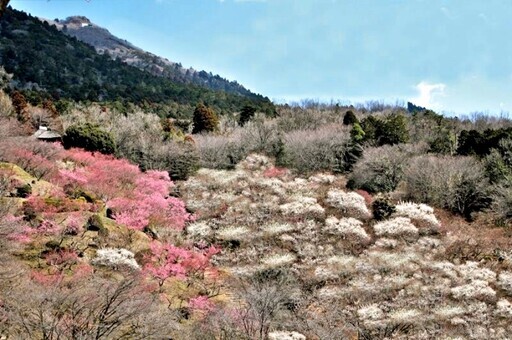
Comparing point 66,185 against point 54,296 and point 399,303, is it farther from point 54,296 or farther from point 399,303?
point 399,303

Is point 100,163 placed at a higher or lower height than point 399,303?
higher

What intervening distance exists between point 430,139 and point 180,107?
51.6 metres

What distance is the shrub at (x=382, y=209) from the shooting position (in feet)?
101

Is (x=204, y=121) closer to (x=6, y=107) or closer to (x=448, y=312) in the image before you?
(x=6, y=107)

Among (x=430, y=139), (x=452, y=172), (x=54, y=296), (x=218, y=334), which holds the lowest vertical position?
(x=218, y=334)

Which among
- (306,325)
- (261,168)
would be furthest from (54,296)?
(261,168)

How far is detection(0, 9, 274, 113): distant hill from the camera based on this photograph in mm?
89750

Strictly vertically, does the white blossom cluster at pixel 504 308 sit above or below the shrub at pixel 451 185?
below

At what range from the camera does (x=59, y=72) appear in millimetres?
100062

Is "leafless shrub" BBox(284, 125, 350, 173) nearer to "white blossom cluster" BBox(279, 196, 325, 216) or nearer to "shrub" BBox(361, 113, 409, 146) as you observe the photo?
"shrub" BBox(361, 113, 409, 146)

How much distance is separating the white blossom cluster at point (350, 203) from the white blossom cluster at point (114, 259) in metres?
16.9

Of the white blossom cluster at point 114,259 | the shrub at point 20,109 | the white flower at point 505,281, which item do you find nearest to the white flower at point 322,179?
the white flower at point 505,281

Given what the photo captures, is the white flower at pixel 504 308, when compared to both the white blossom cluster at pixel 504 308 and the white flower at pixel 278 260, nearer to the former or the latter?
the white blossom cluster at pixel 504 308

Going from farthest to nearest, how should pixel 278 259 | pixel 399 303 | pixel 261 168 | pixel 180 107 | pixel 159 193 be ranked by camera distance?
1. pixel 180 107
2. pixel 261 168
3. pixel 159 193
4. pixel 278 259
5. pixel 399 303
